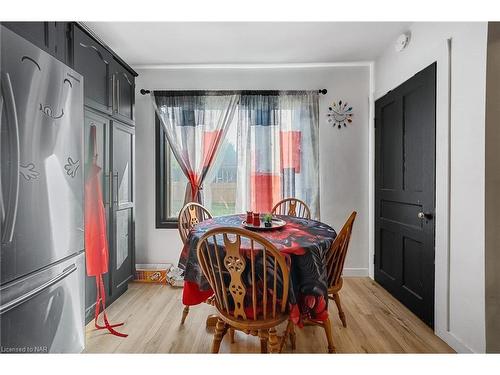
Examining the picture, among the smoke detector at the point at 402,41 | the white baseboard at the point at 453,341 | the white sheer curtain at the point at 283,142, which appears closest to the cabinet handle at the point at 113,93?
the white sheer curtain at the point at 283,142

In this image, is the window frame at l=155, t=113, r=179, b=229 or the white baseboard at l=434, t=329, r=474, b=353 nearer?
the white baseboard at l=434, t=329, r=474, b=353

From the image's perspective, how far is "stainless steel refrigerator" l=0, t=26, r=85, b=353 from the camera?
4.08 ft

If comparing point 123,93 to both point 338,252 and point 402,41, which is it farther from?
point 402,41

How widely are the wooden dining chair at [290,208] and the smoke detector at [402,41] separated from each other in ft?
5.61

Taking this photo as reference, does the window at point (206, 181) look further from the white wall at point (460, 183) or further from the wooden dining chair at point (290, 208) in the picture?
the white wall at point (460, 183)

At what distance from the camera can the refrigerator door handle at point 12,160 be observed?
3.98 feet

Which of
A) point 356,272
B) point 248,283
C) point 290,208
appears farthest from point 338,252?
point 356,272

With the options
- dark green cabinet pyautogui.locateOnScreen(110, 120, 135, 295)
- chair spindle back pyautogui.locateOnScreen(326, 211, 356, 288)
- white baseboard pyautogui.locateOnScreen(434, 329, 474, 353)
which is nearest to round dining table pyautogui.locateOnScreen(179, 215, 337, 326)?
chair spindle back pyautogui.locateOnScreen(326, 211, 356, 288)

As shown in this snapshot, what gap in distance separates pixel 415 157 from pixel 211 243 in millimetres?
1917

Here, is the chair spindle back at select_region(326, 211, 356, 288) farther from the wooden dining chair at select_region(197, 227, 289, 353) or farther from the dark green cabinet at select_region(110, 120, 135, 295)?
the dark green cabinet at select_region(110, 120, 135, 295)

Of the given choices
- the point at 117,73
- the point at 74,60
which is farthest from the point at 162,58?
the point at 74,60

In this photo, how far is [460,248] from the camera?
1.83 metres

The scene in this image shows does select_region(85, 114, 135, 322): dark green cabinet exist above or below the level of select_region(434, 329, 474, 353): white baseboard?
above

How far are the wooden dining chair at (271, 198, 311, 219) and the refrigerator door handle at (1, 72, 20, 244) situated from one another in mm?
2115
